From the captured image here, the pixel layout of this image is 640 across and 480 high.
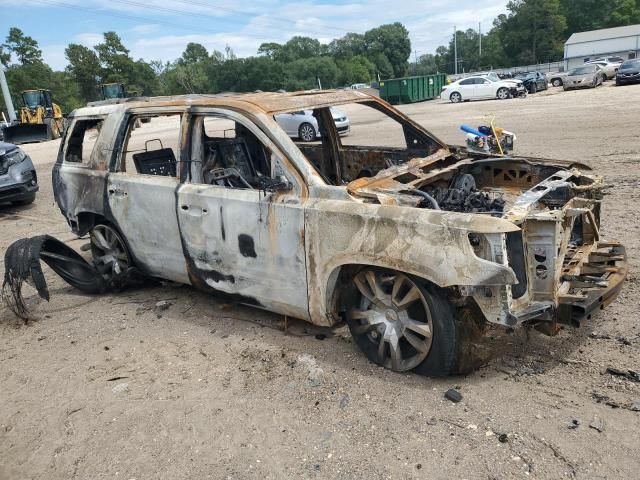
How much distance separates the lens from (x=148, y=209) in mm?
4633

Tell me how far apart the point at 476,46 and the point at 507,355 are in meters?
122

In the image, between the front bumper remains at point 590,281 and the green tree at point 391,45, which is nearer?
the front bumper remains at point 590,281

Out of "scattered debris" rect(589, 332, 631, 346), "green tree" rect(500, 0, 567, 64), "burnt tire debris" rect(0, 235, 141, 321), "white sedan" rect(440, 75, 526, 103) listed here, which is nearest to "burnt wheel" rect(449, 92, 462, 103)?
"white sedan" rect(440, 75, 526, 103)

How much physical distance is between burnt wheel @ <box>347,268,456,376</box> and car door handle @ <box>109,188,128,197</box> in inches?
95.4

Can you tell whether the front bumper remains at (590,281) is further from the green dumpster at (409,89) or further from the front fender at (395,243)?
the green dumpster at (409,89)

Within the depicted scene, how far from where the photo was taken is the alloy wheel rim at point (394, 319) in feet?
11.1

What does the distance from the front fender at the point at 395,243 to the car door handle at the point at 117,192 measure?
208 cm

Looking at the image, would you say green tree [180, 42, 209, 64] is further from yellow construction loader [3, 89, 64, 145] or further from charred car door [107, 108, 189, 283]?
charred car door [107, 108, 189, 283]

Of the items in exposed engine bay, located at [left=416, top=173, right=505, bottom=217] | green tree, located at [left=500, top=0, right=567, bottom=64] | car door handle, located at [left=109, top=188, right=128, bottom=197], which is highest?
green tree, located at [left=500, top=0, right=567, bottom=64]

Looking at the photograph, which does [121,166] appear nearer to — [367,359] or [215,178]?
[215,178]

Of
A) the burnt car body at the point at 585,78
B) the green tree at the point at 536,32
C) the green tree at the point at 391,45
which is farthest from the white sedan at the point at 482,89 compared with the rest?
the green tree at the point at 391,45

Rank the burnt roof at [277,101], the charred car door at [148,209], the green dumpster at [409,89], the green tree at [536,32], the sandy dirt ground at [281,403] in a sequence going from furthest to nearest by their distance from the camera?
the green tree at [536,32] → the green dumpster at [409,89] → the charred car door at [148,209] → the burnt roof at [277,101] → the sandy dirt ground at [281,403]

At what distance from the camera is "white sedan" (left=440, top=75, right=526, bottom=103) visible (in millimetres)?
28078

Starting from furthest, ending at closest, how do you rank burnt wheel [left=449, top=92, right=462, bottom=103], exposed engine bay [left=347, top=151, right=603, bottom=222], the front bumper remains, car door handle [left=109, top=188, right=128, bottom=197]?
burnt wheel [left=449, top=92, right=462, bottom=103] < car door handle [left=109, top=188, right=128, bottom=197] < exposed engine bay [left=347, top=151, right=603, bottom=222] < the front bumper remains
